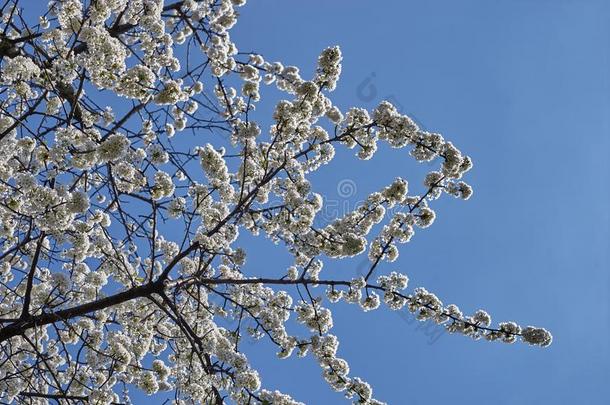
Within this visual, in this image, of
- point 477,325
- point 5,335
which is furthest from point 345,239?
point 5,335

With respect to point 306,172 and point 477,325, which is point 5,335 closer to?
point 306,172

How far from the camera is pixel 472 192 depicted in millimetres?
6508

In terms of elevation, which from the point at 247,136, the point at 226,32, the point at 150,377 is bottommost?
the point at 150,377

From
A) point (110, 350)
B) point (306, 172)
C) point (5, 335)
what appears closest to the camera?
point (5, 335)

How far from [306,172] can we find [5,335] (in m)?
4.08

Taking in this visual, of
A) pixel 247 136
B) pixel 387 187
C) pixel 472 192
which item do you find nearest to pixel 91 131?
pixel 247 136

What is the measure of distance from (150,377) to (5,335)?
163 centimetres

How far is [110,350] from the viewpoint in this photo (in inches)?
264

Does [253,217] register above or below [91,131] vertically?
above

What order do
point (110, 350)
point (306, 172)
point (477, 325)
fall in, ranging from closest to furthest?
point (477, 325), point (110, 350), point (306, 172)

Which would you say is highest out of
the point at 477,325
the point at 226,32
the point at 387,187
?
the point at 226,32

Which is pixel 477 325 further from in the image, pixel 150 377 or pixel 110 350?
pixel 110 350

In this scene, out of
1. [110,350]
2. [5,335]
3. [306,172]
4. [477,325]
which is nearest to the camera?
[5,335]

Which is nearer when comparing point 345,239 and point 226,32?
point 345,239
